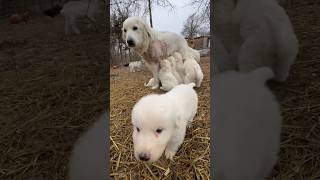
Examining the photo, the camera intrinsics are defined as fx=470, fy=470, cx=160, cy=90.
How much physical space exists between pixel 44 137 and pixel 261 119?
0.77 m

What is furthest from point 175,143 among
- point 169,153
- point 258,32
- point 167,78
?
point 258,32

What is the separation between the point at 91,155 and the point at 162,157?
0.26 meters

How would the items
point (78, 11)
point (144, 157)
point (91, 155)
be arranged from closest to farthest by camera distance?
point (144, 157)
point (91, 155)
point (78, 11)

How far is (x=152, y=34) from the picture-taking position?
1.44 meters

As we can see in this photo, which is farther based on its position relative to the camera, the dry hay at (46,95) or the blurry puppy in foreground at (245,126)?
the dry hay at (46,95)

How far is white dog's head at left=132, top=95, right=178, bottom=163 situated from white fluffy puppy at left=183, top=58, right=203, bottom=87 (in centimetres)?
12

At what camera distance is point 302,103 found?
155 cm

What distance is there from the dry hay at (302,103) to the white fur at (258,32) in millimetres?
66

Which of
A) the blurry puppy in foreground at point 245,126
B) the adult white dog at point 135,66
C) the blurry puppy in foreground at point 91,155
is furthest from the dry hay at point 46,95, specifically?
the blurry puppy in foreground at point 245,126

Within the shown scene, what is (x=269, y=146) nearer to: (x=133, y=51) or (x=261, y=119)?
(x=261, y=119)

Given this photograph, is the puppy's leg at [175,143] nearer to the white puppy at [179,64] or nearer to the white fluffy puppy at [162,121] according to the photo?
the white fluffy puppy at [162,121]

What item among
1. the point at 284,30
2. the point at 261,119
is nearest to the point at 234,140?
the point at 261,119

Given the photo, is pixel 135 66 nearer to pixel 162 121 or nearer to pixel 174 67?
pixel 174 67

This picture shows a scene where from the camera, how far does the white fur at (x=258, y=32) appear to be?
4.94ft
